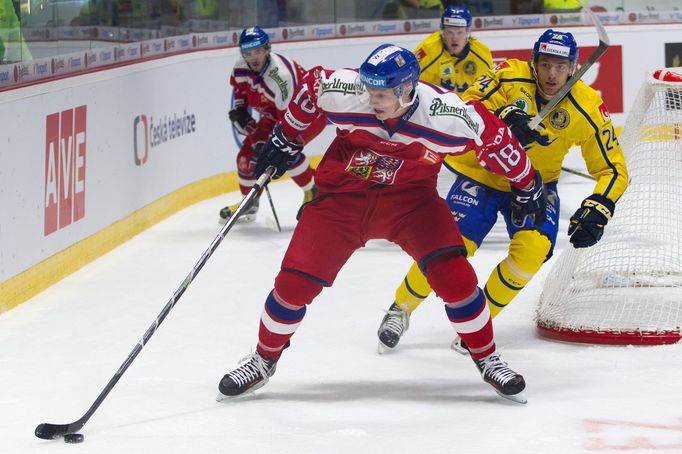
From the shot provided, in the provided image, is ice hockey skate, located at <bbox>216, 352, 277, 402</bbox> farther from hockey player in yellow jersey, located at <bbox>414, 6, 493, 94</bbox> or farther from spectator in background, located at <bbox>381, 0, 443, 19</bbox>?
spectator in background, located at <bbox>381, 0, 443, 19</bbox>

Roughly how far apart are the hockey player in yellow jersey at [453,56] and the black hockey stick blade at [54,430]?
4.11 meters

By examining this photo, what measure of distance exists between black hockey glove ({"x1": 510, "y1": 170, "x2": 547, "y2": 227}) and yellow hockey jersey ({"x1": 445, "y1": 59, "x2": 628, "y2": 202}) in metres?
0.30

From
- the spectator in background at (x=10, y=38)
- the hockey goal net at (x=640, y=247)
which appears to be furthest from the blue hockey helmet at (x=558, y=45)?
the spectator in background at (x=10, y=38)

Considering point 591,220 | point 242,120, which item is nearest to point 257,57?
point 242,120

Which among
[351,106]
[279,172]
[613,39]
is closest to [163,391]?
[279,172]

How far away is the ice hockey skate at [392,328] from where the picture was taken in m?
4.38

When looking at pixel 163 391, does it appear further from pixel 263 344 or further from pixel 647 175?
pixel 647 175

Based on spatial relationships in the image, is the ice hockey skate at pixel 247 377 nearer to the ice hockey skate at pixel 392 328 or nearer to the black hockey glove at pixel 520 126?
the ice hockey skate at pixel 392 328

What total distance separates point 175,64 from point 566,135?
12.5 feet

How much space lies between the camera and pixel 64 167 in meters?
5.60

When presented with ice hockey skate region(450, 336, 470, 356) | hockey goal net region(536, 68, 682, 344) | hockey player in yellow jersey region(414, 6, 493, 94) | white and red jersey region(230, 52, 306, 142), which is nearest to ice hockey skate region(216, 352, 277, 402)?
ice hockey skate region(450, 336, 470, 356)

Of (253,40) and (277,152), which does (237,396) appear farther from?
(253,40)

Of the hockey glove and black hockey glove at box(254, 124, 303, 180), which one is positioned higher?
black hockey glove at box(254, 124, 303, 180)

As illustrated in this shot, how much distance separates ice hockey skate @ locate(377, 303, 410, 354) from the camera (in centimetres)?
438
